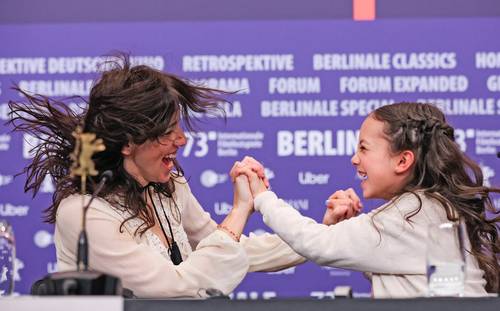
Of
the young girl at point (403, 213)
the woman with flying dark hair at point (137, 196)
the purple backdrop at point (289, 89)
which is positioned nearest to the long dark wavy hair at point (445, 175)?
the young girl at point (403, 213)

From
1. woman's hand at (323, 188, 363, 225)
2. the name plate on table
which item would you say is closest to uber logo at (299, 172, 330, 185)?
woman's hand at (323, 188, 363, 225)

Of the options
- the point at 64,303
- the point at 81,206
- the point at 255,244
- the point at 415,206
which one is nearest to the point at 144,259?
the point at 81,206

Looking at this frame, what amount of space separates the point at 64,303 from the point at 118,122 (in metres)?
1.03

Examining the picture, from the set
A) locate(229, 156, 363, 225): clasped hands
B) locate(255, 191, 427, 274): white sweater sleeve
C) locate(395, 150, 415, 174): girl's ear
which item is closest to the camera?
locate(255, 191, 427, 274): white sweater sleeve

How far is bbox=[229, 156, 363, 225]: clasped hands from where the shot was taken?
2934mm

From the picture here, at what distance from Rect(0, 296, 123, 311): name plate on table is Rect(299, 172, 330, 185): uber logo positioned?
2.54m

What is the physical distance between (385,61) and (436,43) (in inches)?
8.5

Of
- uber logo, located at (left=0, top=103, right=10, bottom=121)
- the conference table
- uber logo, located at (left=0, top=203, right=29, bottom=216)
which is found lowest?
the conference table

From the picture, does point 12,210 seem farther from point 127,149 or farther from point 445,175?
point 445,175

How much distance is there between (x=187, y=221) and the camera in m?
3.23

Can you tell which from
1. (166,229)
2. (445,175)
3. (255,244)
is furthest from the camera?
(255,244)

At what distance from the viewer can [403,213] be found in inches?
106

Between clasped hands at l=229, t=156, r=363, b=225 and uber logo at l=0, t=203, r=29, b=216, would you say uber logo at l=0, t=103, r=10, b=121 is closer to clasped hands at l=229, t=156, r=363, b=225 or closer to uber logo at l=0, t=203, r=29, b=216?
uber logo at l=0, t=203, r=29, b=216

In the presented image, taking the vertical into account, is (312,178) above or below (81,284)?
above
